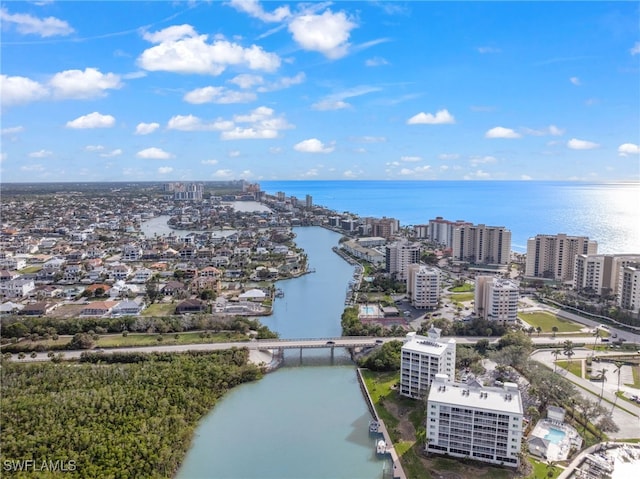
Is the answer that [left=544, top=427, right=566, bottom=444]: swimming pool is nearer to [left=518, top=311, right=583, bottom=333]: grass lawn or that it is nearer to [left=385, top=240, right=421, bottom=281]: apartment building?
[left=518, top=311, right=583, bottom=333]: grass lawn

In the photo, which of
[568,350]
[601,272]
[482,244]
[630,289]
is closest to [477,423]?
[568,350]

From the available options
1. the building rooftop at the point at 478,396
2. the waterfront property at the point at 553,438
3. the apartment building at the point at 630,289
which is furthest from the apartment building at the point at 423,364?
the apartment building at the point at 630,289

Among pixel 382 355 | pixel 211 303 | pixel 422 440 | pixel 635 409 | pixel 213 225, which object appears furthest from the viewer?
pixel 213 225

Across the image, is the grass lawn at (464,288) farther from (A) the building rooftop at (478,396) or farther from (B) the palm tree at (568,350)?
(A) the building rooftop at (478,396)

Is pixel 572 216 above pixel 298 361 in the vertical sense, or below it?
above

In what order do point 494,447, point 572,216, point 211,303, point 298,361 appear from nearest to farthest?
point 494,447
point 298,361
point 211,303
point 572,216

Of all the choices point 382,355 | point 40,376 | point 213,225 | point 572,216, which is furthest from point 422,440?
point 572,216

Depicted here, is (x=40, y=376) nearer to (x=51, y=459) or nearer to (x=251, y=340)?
(x=51, y=459)
